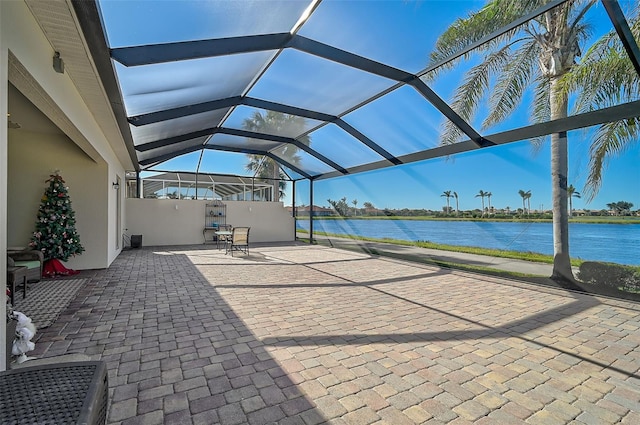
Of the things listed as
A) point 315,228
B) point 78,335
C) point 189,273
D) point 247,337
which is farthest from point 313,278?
point 315,228

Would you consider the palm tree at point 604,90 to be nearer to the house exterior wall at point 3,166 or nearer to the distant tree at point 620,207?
the distant tree at point 620,207

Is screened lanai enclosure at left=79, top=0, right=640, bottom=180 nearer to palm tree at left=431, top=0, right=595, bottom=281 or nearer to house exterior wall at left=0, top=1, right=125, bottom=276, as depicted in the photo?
palm tree at left=431, top=0, right=595, bottom=281

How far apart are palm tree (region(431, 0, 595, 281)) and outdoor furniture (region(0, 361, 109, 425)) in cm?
526

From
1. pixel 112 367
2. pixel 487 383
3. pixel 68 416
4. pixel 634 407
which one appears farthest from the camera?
pixel 112 367

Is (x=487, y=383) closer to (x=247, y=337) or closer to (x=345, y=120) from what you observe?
(x=247, y=337)

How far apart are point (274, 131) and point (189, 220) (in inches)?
226

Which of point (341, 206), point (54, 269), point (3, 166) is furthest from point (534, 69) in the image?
point (54, 269)

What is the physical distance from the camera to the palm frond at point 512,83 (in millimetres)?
5703

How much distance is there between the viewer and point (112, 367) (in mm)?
2529

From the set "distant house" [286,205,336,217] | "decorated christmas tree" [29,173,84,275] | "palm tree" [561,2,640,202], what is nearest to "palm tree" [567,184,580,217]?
"palm tree" [561,2,640,202]

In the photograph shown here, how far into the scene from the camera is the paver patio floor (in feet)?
6.68

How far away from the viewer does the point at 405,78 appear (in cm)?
547

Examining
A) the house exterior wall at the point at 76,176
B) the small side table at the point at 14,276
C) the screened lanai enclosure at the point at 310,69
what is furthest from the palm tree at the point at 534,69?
the small side table at the point at 14,276

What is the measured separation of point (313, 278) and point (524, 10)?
5.21 meters
